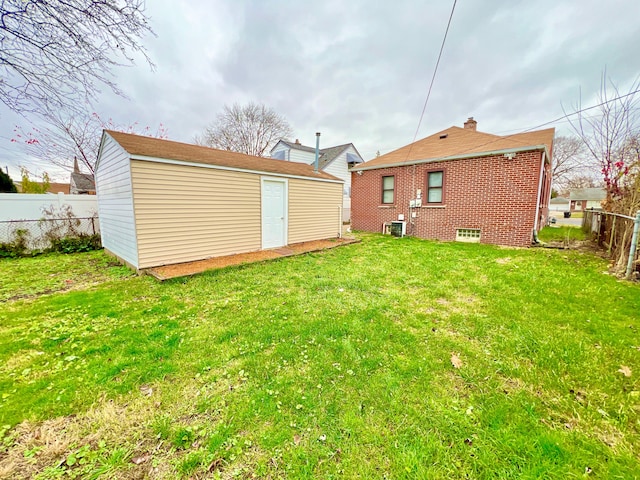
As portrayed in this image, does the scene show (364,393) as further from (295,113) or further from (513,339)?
(295,113)

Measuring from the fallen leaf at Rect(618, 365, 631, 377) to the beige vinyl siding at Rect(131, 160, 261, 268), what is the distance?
7.19 m

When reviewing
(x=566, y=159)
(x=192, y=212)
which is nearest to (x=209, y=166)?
(x=192, y=212)

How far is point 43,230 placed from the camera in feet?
27.2

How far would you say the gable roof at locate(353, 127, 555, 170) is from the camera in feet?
29.2

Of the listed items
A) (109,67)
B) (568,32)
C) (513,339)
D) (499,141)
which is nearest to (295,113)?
(499,141)

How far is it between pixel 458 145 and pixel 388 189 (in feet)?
10.8

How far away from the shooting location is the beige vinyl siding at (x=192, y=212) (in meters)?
5.47

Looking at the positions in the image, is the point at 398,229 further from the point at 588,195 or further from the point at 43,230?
the point at 588,195

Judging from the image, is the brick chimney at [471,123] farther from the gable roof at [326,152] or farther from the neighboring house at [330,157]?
the gable roof at [326,152]

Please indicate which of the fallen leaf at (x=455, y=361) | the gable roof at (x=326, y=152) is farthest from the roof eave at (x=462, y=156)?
the fallen leaf at (x=455, y=361)

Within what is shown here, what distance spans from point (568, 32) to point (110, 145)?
41.0ft

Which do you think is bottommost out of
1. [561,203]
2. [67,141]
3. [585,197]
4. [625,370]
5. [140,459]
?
[140,459]

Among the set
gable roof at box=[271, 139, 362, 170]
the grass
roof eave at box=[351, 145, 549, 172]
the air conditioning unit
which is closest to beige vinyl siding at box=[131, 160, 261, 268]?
the air conditioning unit

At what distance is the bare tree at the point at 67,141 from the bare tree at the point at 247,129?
8224 mm
